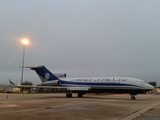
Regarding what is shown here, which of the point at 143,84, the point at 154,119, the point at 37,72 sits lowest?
the point at 154,119

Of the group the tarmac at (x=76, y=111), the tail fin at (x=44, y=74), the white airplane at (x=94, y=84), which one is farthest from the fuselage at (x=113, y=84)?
the tarmac at (x=76, y=111)

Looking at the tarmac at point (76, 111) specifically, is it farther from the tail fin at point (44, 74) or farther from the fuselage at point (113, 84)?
the tail fin at point (44, 74)

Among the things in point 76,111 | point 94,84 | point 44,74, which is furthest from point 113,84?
point 76,111

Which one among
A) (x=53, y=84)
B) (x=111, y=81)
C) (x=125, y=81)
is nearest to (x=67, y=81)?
(x=53, y=84)

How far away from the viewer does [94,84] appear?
2728 centimetres

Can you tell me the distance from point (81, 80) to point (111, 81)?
6.34m

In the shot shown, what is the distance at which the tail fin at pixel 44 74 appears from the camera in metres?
33.1

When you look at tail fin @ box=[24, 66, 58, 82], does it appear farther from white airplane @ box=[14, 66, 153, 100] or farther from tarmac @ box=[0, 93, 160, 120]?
tarmac @ box=[0, 93, 160, 120]

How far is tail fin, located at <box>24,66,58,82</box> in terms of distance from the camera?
33.1 m

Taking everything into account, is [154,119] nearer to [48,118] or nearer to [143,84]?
[48,118]

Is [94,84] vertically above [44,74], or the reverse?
[44,74]

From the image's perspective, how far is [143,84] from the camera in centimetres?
2328

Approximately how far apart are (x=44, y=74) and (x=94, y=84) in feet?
38.3

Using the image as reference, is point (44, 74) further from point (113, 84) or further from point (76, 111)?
point (76, 111)
